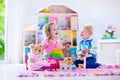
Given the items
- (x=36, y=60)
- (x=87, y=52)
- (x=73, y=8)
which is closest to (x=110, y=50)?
(x=73, y=8)

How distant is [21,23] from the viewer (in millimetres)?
2223

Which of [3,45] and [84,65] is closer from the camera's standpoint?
[84,65]

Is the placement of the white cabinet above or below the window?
below

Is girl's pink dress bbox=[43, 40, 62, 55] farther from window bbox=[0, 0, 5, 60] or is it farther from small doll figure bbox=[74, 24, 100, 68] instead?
window bbox=[0, 0, 5, 60]

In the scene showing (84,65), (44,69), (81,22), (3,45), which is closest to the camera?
(44,69)

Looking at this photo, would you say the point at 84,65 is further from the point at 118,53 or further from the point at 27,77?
the point at 118,53

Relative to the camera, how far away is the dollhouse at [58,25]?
215 cm

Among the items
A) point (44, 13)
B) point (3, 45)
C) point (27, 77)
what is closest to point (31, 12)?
point (44, 13)

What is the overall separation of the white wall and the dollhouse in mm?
60

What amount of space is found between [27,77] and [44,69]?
0.15 m

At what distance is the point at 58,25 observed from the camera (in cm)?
218

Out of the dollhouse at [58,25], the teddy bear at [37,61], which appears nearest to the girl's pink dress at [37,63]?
the teddy bear at [37,61]

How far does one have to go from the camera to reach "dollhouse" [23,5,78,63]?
215 centimetres

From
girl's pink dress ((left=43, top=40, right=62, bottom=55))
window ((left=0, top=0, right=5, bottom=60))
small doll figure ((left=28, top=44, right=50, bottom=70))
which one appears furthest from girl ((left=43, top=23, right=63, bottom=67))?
window ((left=0, top=0, right=5, bottom=60))
